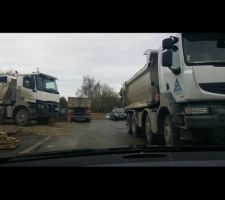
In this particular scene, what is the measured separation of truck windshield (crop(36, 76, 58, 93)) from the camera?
78.7 feet

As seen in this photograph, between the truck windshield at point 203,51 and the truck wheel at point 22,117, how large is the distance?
1617cm

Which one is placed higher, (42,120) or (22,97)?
(22,97)

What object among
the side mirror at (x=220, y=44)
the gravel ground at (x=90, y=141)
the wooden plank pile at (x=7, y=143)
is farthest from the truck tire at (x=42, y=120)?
the side mirror at (x=220, y=44)

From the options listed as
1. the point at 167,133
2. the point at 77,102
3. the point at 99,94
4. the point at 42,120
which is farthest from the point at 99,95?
the point at 167,133

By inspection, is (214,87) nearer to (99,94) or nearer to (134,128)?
(134,128)

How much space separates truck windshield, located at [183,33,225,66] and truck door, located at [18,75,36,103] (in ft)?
51.7

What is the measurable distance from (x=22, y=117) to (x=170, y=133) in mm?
15246

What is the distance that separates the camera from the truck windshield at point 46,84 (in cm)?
2398

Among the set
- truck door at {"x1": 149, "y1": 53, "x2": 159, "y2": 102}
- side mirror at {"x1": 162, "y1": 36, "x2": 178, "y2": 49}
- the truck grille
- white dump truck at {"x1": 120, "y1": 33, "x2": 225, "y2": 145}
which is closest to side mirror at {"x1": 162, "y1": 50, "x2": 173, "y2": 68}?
white dump truck at {"x1": 120, "y1": 33, "x2": 225, "y2": 145}

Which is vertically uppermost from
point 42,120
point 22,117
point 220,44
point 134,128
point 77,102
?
point 77,102

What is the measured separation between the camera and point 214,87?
8.77 metres

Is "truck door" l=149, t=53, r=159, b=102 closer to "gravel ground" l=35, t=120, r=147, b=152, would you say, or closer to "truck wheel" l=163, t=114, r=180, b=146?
"truck wheel" l=163, t=114, r=180, b=146
